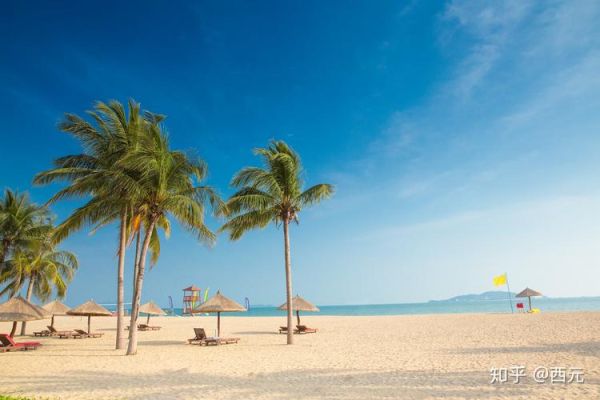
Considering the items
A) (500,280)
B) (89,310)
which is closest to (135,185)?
(89,310)

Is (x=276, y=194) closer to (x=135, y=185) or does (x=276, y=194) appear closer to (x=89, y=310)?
(x=135, y=185)

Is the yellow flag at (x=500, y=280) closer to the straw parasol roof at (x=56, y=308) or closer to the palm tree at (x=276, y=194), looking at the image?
the palm tree at (x=276, y=194)

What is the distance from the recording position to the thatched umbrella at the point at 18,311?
14.3 m

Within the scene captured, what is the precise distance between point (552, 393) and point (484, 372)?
2.00 metres

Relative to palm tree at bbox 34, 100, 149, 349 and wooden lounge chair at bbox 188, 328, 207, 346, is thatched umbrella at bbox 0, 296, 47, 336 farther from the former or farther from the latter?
wooden lounge chair at bbox 188, 328, 207, 346

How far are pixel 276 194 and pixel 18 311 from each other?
35.3 ft

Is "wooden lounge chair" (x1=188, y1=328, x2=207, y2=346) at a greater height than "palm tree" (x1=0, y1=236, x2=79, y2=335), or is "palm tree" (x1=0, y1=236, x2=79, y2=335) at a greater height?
"palm tree" (x1=0, y1=236, x2=79, y2=335)

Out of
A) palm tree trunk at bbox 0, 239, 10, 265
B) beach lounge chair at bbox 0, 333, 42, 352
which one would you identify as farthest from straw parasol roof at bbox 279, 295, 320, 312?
palm tree trunk at bbox 0, 239, 10, 265

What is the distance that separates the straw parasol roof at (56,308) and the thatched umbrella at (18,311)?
23.0ft

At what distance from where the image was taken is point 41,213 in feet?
67.5

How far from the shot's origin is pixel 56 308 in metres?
21.9

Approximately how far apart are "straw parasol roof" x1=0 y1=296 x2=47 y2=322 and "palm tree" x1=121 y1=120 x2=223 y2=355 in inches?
200

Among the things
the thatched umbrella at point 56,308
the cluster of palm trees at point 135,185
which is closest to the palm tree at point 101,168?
the cluster of palm trees at point 135,185

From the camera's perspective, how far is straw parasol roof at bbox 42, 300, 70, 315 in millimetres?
21491
